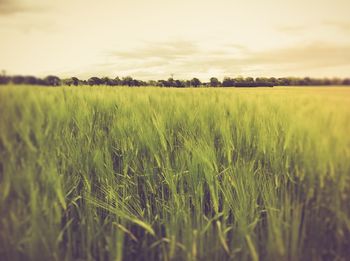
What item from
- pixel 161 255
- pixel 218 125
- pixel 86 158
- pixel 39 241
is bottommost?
pixel 161 255

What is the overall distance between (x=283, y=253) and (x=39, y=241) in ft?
2.40

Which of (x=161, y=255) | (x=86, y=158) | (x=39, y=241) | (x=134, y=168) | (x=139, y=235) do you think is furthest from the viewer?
(x=134, y=168)

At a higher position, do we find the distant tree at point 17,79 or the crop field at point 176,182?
the distant tree at point 17,79

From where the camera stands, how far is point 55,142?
49.4 inches

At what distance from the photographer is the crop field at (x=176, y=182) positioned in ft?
3.59

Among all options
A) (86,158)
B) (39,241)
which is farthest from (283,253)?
(86,158)

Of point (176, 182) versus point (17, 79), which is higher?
point (17, 79)

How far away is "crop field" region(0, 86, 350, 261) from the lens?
1096 mm

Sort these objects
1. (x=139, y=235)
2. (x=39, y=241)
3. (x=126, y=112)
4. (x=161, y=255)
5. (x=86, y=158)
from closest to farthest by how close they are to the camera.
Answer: (x=39, y=241) → (x=161, y=255) → (x=139, y=235) → (x=86, y=158) → (x=126, y=112)

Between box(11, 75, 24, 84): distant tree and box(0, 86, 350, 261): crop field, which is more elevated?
box(11, 75, 24, 84): distant tree

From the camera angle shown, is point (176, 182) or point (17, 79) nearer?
point (17, 79)

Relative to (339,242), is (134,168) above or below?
above

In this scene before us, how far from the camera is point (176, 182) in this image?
1.42 metres

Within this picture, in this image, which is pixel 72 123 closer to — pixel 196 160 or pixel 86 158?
pixel 86 158
